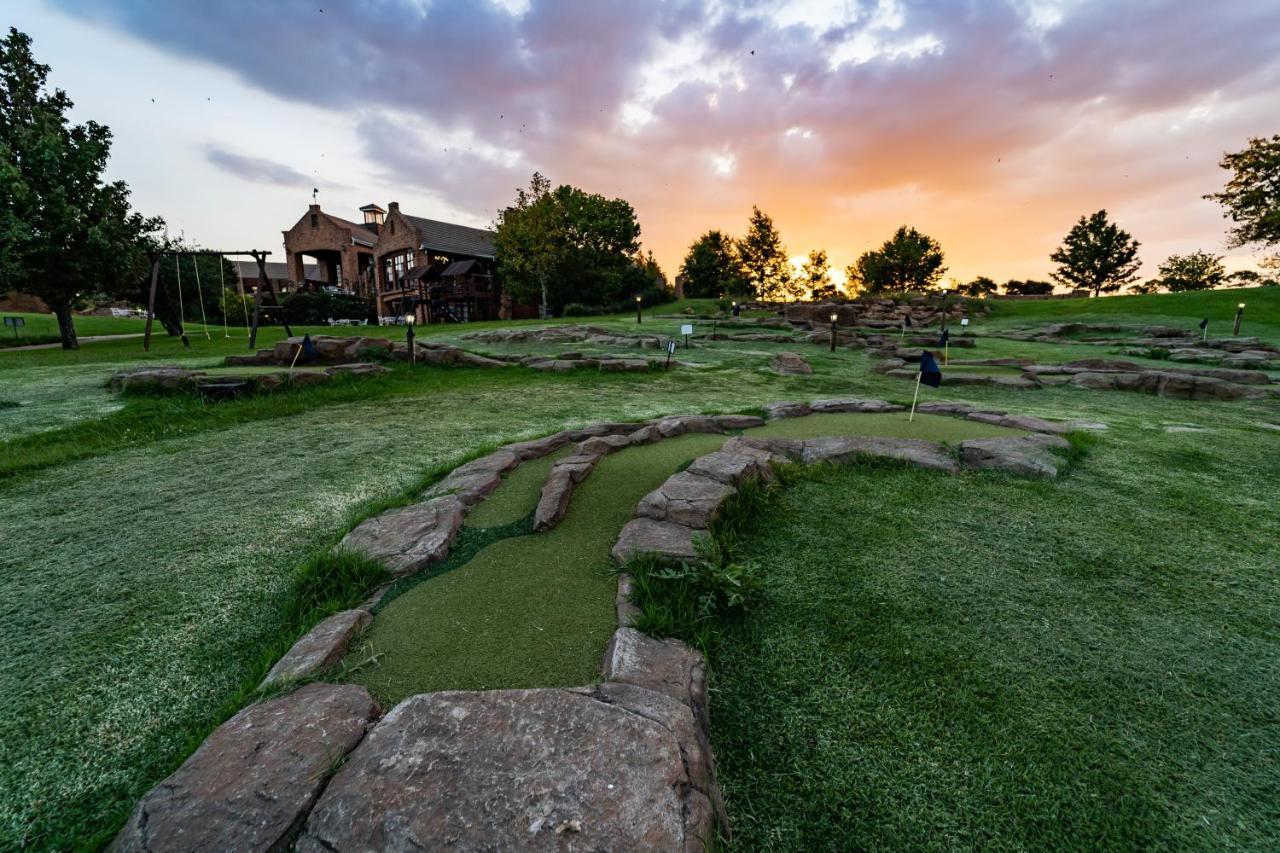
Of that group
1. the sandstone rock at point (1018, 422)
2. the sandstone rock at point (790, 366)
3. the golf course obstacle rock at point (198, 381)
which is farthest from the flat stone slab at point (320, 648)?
the sandstone rock at point (790, 366)

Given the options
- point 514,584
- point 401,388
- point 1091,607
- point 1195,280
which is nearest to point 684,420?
point 514,584

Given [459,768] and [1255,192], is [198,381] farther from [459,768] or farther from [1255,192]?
[1255,192]

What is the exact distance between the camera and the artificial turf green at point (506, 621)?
5.49 ft

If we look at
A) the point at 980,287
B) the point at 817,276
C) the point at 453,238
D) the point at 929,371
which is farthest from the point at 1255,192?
the point at 453,238

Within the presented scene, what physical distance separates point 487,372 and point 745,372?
557 cm

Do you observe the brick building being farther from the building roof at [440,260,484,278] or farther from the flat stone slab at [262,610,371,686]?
the flat stone slab at [262,610,371,686]

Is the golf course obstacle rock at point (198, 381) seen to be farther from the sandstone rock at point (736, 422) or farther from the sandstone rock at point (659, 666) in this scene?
the sandstone rock at point (659, 666)

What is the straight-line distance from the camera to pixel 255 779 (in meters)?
1.23

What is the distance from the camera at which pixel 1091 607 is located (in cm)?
210

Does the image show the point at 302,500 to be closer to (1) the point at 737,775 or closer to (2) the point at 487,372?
(1) the point at 737,775

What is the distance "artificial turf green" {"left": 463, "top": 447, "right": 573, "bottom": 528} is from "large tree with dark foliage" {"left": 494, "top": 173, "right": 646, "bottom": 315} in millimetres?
34073

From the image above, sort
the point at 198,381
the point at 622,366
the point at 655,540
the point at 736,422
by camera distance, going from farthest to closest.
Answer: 1. the point at 622,366
2. the point at 198,381
3. the point at 736,422
4. the point at 655,540

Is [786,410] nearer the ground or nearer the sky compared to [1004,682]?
nearer the sky

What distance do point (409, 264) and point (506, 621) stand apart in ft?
147
